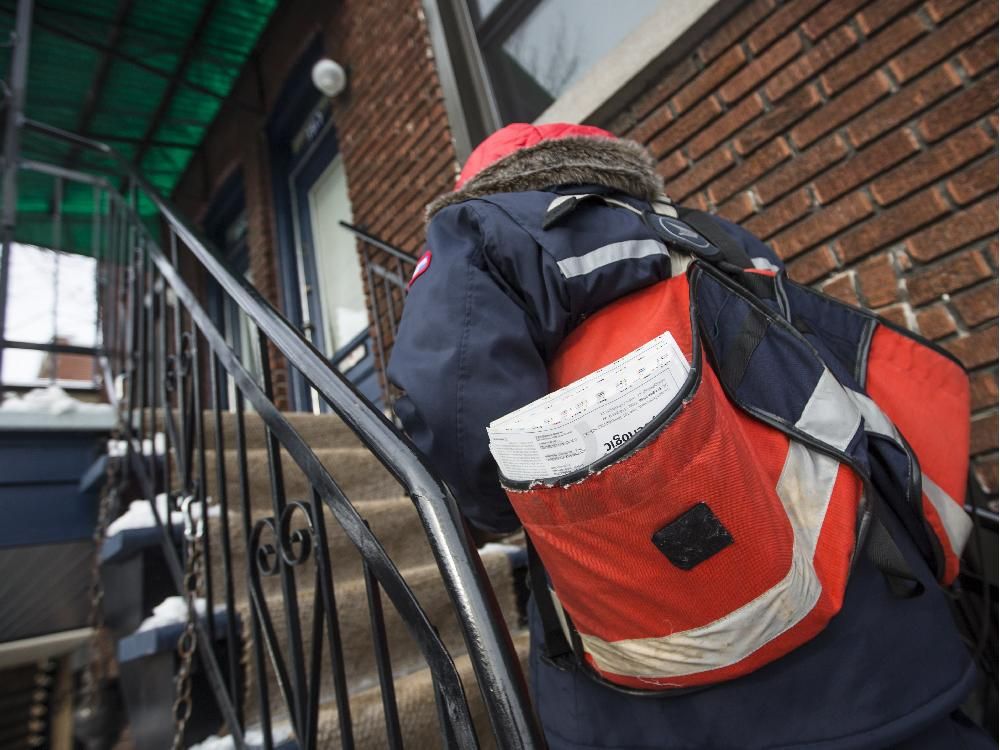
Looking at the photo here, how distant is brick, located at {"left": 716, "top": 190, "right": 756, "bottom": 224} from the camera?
90.2 inches

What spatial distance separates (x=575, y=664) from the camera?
1013 millimetres

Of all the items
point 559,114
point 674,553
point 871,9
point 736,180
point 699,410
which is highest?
point 559,114

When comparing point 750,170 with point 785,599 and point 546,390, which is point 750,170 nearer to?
point 546,390

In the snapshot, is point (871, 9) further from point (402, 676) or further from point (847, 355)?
point (402, 676)

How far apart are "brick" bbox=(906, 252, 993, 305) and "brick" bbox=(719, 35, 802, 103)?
0.98 meters

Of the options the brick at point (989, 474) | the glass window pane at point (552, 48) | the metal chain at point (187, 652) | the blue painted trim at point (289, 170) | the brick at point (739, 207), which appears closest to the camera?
the metal chain at point (187, 652)

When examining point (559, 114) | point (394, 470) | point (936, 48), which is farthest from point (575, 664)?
point (559, 114)

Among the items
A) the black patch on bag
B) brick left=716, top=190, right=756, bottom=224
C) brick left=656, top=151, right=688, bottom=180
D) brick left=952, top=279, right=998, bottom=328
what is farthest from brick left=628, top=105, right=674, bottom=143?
the black patch on bag

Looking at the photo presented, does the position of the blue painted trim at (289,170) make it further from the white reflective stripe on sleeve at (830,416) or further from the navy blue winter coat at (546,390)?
the white reflective stripe on sleeve at (830,416)

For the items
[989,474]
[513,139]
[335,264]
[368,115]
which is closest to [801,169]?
[989,474]

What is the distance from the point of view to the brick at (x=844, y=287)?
6.63 feet

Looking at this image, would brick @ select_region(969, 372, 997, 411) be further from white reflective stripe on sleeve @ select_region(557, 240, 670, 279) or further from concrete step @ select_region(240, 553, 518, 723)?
concrete step @ select_region(240, 553, 518, 723)

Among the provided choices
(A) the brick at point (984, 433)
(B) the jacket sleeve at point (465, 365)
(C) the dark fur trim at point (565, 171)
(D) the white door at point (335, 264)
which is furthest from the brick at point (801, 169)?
(D) the white door at point (335, 264)

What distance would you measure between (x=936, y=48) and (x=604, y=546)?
2.10 metres
